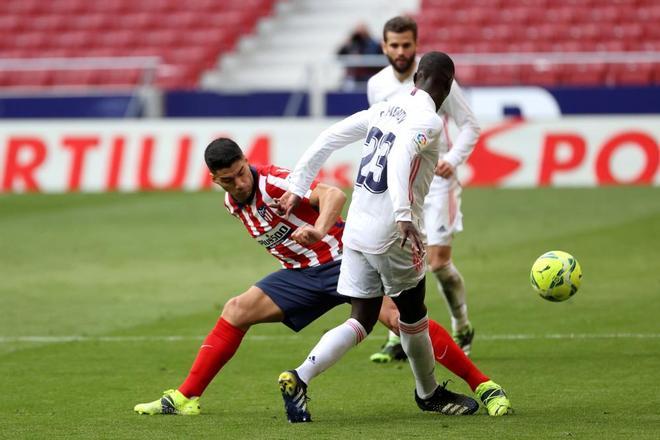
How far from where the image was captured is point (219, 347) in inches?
268

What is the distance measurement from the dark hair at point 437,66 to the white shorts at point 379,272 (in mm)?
842

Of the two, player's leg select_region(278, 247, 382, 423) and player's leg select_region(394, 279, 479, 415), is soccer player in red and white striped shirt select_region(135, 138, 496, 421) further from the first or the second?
player's leg select_region(278, 247, 382, 423)

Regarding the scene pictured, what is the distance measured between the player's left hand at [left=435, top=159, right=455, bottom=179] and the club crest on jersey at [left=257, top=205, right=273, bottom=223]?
171cm

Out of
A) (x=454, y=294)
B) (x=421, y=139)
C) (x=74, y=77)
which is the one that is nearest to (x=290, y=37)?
(x=74, y=77)

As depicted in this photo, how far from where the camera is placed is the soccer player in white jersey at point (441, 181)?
8.54 meters

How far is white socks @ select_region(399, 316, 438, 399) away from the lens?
646 cm

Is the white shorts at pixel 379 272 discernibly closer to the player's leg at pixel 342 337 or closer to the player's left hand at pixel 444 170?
the player's leg at pixel 342 337

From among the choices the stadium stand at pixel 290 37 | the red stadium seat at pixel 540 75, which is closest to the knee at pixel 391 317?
the stadium stand at pixel 290 37

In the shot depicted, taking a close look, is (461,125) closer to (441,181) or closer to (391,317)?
(441,181)

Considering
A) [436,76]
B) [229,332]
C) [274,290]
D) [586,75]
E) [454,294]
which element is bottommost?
[586,75]

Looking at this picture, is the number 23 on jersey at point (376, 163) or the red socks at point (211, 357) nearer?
the number 23 on jersey at point (376, 163)

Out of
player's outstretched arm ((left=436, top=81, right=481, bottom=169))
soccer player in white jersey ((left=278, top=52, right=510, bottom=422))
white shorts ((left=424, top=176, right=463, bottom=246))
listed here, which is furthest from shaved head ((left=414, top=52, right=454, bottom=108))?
white shorts ((left=424, top=176, right=463, bottom=246))

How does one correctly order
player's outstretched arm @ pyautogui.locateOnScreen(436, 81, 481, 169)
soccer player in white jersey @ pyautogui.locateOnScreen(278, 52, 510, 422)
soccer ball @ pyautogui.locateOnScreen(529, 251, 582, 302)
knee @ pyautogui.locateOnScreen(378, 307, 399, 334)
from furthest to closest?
player's outstretched arm @ pyautogui.locateOnScreen(436, 81, 481, 169) < soccer ball @ pyautogui.locateOnScreen(529, 251, 582, 302) < knee @ pyautogui.locateOnScreen(378, 307, 399, 334) < soccer player in white jersey @ pyautogui.locateOnScreen(278, 52, 510, 422)

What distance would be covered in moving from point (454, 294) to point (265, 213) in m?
2.19
